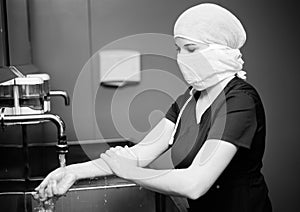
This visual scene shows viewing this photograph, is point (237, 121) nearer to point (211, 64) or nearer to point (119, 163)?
point (211, 64)

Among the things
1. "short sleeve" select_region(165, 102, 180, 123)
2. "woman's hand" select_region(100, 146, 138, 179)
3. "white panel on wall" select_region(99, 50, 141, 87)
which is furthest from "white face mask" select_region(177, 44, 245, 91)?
"white panel on wall" select_region(99, 50, 141, 87)

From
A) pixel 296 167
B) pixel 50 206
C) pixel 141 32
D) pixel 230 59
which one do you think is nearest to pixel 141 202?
pixel 50 206

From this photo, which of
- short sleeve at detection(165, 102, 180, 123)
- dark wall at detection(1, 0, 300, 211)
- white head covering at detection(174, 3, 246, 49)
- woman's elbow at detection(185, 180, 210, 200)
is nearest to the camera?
woman's elbow at detection(185, 180, 210, 200)

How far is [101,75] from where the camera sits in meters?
1.86

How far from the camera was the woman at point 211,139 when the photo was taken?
0.97m

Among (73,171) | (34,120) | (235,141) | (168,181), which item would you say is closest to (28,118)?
(34,120)

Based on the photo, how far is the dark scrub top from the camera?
1.00 meters

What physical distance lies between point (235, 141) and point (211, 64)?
0.21m

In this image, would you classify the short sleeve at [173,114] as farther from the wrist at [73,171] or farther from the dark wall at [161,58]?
the dark wall at [161,58]

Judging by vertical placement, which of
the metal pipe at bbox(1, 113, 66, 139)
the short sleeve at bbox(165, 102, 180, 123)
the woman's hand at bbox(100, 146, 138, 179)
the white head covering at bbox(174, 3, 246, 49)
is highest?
the white head covering at bbox(174, 3, 246, 49)

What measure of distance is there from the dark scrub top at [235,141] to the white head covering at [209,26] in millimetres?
116

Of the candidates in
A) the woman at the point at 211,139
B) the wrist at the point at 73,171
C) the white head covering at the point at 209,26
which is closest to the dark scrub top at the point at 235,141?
the woman at the point at 211,139

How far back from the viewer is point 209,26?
3.45 ft

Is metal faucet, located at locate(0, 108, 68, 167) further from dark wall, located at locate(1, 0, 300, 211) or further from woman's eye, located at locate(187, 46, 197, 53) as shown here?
dark wall, located at locate(1, 0, 300, 211)
